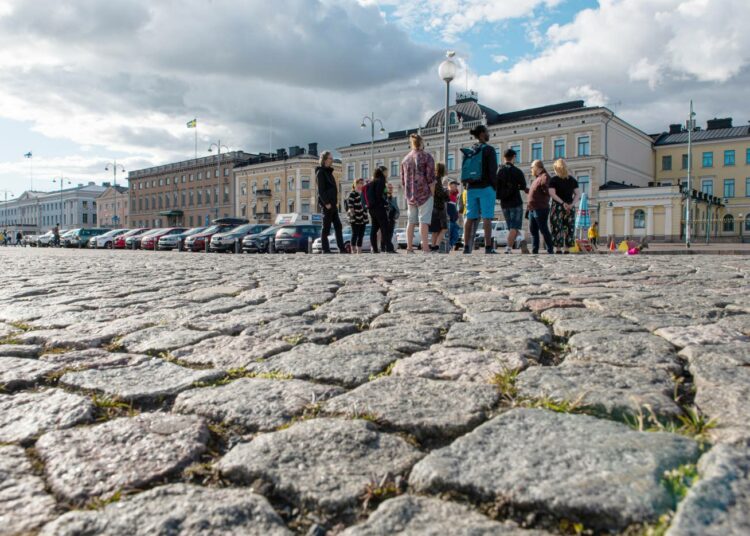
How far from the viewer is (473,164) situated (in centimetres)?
892

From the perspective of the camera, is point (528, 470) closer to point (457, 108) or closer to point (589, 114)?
point (589, 114)

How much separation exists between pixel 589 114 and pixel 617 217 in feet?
28.0

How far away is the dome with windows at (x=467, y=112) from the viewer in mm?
55281

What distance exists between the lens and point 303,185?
A: 68.0 metres

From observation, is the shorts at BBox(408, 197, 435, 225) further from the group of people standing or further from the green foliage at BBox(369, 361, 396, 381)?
the green foliage at BBox(369, 361, 396, 381)

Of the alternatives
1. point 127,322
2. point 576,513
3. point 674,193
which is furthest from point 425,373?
point 674,193

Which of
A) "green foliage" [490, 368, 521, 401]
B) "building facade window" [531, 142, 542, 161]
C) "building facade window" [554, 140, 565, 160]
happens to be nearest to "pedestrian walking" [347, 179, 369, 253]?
"green foliage" [490, 368, 521, 401]

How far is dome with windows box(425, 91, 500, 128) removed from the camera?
5528cm

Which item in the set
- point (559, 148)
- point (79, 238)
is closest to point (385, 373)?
point (79, 238)

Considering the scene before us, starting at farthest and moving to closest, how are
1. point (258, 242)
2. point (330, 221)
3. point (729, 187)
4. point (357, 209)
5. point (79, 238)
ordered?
point (729, 187)
point (79, 238)
point (258, 242)
point (357, 209)
point (330, 221)

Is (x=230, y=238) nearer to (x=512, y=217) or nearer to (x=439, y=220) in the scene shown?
(x=439, y=220)

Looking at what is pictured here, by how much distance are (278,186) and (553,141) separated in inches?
1320

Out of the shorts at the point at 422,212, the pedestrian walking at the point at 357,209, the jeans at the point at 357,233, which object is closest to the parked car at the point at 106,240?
the jeans at the point at 357,233

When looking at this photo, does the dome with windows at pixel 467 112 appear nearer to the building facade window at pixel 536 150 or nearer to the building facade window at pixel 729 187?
the building facade window at pixel 536 150
